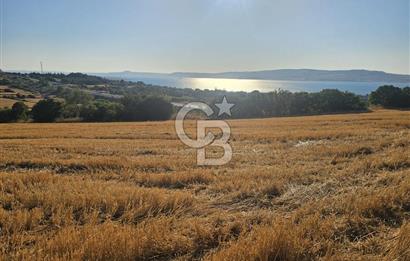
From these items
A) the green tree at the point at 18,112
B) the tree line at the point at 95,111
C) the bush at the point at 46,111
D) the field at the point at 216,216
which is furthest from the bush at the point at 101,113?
the field at the point at 216,216

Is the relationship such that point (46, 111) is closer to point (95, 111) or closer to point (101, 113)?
point (95, 111)

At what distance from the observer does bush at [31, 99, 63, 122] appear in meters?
75.2

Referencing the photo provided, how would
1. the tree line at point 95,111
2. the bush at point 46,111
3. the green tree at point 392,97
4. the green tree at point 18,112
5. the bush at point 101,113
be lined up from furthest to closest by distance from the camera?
the green tree at point 392,97 → the bush at point 101,113 → the bush at point 46,111 → the tree line at point 95,111 → the green tree at point 18,112

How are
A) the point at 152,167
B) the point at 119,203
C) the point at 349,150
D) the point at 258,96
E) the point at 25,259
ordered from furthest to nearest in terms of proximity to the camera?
the point at 258,96, the point at 349,150, the point at 152,167, the point at 119,203, the point at 25,259

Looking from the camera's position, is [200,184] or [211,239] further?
[200,184]

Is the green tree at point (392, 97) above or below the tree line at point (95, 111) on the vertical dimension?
above

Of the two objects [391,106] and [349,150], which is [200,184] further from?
[391,106]

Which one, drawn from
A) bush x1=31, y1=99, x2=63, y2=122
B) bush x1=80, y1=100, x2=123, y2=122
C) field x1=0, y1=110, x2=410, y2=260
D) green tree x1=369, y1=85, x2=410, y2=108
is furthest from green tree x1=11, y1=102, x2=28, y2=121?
green tree x1=369, y1=85, x2=410, y2=108

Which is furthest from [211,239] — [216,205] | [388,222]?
[388,222]

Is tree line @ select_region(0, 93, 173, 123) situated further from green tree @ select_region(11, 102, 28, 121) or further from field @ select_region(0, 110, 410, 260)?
field @ select_region(0, 110, 410, 260)

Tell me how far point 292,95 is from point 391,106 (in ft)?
78.1

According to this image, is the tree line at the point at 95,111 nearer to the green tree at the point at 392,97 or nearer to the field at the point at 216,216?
the green tree at the point at 392,97

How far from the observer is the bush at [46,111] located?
75.2 meters

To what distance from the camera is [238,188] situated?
326 inches
